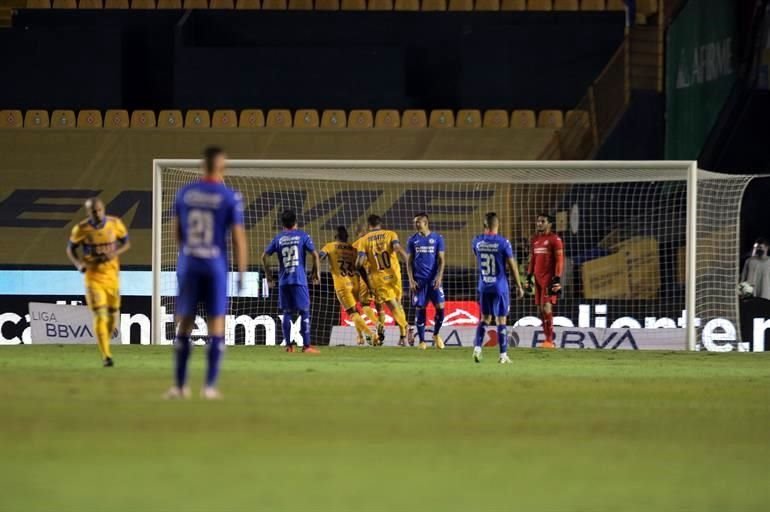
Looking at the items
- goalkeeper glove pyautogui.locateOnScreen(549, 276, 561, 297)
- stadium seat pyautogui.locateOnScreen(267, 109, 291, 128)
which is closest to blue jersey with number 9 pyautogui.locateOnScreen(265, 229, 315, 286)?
goalkeeper glove pyautogui.locateOnScreen(549, 276, 561, 297)

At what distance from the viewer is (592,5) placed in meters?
28.5

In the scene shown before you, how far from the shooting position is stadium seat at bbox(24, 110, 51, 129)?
27.1 meters

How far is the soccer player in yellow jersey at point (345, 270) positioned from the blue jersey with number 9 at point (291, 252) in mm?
2303

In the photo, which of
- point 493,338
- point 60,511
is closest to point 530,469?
point 60,511

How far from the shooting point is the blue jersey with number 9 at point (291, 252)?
63.7 ft

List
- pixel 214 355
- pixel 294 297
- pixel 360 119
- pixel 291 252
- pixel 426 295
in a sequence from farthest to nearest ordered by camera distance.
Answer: pixel 360 119 < pixel 426 295 < pixel 294 297 < pixel 291 252 < pixel 214 355

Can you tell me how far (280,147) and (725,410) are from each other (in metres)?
16.3

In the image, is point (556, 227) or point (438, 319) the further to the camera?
point (556, 227)

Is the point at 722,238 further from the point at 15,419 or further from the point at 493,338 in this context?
the point at 15,419

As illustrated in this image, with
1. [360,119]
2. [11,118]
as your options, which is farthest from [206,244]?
[11,118]

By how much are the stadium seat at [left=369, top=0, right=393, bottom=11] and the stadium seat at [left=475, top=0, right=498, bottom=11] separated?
1.76 metres

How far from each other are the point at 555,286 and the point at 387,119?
6.84m

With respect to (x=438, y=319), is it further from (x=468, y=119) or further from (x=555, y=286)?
(x=468, y=119)

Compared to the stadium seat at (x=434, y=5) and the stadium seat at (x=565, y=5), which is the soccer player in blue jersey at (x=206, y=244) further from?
the stadium seat at (x=565, y=5)
